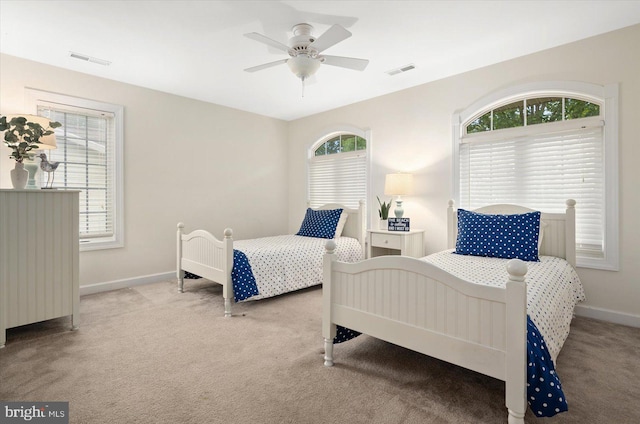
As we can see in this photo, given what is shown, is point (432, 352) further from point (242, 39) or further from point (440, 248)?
point (242, 39)

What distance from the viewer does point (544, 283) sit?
6.68 ft

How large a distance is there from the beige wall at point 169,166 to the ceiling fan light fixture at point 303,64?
2.25 m

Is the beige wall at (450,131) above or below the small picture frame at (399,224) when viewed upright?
above

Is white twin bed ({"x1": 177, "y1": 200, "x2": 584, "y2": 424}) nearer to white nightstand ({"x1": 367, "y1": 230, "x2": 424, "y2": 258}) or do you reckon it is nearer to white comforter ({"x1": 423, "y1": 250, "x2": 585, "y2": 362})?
white comforter ({"x1": 423, "y1": 250, "x2": 585, "y2": 362})

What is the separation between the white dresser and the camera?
2.40 metres

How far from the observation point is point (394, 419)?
1572 millimetres

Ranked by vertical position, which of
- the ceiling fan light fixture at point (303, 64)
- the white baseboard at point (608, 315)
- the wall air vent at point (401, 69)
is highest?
the wall air vent at point (401, 69)

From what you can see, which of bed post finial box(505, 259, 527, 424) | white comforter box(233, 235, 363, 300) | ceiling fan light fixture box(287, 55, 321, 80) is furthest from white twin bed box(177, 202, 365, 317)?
bed post finial box(505, 259, 527, 424)

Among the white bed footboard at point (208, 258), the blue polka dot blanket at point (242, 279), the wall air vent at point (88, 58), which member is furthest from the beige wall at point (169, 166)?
the blue polka dot blanket at point (242, 279)

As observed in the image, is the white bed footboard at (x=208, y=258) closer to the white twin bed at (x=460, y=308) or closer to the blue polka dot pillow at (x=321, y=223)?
the white twin bed at (x=460, y=308)

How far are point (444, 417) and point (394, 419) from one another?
240 millimetres

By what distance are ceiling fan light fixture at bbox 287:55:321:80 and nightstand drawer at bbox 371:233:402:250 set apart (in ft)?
6.32

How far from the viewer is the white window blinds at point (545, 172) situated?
295 centimetres

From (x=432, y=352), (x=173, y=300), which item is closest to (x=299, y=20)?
(x=432, y=352)
